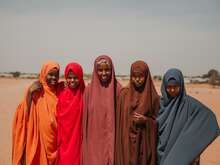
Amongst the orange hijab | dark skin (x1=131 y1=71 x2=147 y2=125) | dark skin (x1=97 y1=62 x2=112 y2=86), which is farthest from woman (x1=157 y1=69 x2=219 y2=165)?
the orange hijab

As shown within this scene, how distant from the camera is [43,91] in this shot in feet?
15.8

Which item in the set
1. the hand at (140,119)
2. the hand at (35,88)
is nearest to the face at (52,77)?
the hand at (35,88)

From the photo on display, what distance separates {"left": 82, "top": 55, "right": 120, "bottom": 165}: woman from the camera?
4.46 m

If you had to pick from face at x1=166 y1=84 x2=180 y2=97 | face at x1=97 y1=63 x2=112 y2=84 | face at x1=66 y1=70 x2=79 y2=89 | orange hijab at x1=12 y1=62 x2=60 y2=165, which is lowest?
orange hijab at x1=12 y1=62 x2=60 y2=165

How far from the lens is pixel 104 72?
4.50 meters

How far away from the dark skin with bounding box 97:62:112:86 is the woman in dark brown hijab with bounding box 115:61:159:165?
30 centimetres

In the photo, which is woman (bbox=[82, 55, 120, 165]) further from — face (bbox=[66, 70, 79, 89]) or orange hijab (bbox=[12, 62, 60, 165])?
orange hijab (bbox=[12, 62, 60, 165])

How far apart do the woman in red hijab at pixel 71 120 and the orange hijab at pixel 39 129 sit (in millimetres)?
105

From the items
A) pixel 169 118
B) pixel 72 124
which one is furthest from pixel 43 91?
pixel 169 118

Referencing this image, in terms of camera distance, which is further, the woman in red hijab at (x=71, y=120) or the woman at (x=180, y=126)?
the woman in red hijab at (x=71, y=120)

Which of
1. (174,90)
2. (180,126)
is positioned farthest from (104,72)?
(180,126)

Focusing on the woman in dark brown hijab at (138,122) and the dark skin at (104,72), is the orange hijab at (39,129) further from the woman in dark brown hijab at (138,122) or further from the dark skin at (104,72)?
the woman in dark brown hijab at (138,122)

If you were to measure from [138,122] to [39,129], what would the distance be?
1364mm

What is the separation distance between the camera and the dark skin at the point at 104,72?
14.8 ft
